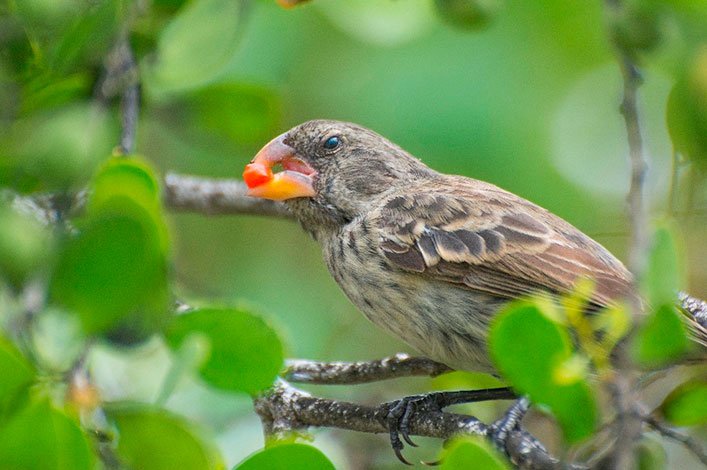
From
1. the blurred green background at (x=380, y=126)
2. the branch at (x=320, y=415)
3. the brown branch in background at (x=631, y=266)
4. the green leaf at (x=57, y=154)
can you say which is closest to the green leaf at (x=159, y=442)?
the brown branch in background at (x=631, y=266)

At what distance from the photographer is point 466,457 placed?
178 centimetres

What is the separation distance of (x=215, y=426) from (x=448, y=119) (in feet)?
7.61

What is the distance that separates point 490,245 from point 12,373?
2342 mm

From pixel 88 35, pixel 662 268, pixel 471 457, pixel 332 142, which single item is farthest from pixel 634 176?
pixel 332 142

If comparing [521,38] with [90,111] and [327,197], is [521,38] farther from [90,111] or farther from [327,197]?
[90,111]

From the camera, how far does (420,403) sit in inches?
136

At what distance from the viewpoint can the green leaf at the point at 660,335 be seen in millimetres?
1717

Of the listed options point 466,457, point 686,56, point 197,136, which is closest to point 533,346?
point 466,457

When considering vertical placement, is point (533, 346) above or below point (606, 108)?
below

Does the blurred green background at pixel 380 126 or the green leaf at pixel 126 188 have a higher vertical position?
the blurred green background at pixel 380 126

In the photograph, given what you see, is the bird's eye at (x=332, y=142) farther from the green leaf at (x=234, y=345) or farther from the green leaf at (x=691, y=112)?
the green leaf at (x=234, y=345)

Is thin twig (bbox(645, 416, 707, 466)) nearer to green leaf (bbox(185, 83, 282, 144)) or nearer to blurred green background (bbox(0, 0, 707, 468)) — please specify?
blurred green background (bbox(0, 0, 707, 468))

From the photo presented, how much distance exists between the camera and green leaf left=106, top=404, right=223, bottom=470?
1.85m

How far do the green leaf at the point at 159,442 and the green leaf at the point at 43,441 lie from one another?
149 mm
